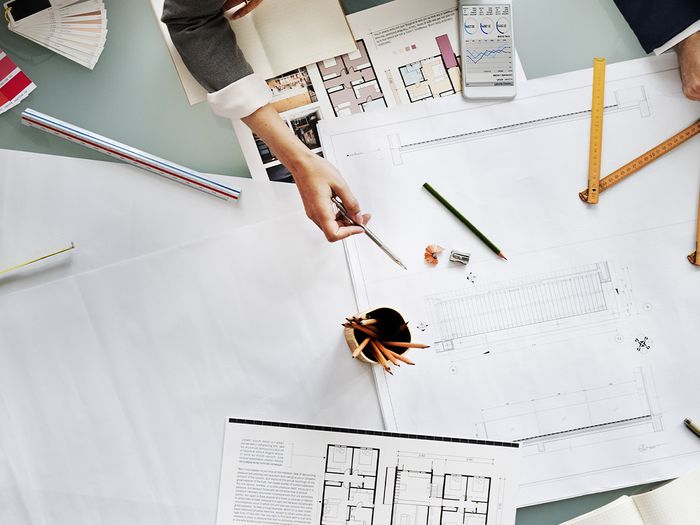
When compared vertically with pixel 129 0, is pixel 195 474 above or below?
below

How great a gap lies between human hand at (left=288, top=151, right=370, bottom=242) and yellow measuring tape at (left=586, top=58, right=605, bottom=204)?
364 mm

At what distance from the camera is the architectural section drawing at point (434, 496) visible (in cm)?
98

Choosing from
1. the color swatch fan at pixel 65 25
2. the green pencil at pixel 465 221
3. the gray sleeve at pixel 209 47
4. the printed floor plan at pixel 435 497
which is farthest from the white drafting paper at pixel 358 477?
the color swatch fan at pixel 65 25

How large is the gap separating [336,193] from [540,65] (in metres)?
0.39

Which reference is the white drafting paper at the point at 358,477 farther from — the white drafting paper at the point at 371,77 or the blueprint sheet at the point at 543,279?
the white drafting paper at the point at 371,77

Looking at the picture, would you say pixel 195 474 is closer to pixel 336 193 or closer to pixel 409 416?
pixel 409 416

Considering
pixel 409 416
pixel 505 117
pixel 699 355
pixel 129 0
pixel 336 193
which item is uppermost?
pixel 129 0

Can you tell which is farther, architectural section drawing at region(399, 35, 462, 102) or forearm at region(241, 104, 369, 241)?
architectural section drawing at region(399, 35, 462, 102)

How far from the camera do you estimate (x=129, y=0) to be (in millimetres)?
1017

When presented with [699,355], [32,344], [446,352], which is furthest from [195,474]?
[699,355]

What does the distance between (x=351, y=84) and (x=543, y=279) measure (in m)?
0.42

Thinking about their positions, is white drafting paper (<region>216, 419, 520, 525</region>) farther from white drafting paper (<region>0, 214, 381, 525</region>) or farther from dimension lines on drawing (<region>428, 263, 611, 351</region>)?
dimension lines on drawing (<region>428, 263, 611, 351</region>)

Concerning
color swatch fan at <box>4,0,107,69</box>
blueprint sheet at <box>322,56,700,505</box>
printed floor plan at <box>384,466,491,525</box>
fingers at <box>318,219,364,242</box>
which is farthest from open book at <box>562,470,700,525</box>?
color swatch fan at <box>4,0,107,69</box>

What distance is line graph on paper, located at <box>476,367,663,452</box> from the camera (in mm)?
989
